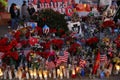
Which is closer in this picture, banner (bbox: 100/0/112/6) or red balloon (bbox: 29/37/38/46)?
red balloon (bbox: 29/37/38/46)

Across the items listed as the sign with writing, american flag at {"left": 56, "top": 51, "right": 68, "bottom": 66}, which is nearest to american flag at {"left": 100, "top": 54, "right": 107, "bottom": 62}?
american flag at {"left": 56, "top": 51, "right": 68, "bottom": 66}

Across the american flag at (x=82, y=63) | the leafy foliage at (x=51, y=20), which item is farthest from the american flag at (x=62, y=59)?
the leafy foliage at (x=51, y=20)

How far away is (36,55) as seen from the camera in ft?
40.9

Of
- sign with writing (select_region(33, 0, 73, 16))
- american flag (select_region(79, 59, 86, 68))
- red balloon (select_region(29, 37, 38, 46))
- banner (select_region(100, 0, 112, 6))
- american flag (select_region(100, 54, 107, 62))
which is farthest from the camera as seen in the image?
banner (select_region(100, 0, 112, 6))

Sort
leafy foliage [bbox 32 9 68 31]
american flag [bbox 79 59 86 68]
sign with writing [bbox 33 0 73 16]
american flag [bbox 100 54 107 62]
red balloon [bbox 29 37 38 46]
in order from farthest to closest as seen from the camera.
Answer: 1. sign with writing [bbox 33 0 73 16]
2. leafy foliage [bbox 32 9 68 31]
3. red balloon [bbox 29 37 38 46]
4. american flag [bbox 100 54 107 62]
5. american flag [bbox 79 59 86 68]

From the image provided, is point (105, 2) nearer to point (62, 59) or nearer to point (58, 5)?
point (58, 5)

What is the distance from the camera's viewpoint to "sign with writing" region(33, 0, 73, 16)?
2348 cm

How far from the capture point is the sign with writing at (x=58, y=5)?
23.5 meters

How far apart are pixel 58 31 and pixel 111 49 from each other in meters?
2.93

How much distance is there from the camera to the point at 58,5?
23.8 m

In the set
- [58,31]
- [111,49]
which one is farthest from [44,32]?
[111,49]

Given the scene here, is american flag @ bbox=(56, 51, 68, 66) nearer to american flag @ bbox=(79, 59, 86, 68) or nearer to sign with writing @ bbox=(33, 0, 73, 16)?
american flag @ bbox=(79, 59, 86, 68)

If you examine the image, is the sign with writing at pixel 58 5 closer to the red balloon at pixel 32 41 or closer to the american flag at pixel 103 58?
the red balloon at pixel 32 41

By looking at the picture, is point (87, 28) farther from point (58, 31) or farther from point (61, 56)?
point (61, 56)
